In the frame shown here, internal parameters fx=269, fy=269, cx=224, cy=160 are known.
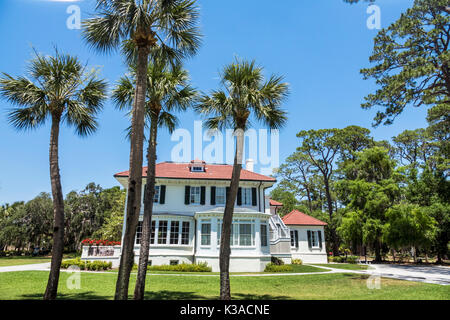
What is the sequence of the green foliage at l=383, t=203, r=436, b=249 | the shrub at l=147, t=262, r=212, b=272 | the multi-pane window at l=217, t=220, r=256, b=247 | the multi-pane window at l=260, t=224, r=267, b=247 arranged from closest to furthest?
the shrub at l=147, t=262, r=212, b=272
the multi-pane window at l=217, t=220, r=256, b=247
the multi-pane window at l=260, t=224, r=267, b=247
the green foliage at l=383, t=203, r=436, b=249

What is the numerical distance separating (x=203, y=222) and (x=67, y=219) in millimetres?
32734

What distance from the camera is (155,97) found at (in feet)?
35.6

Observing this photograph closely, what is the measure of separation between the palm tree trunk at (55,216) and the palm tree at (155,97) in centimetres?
265

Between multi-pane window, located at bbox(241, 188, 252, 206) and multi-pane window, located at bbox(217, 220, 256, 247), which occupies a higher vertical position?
multi-pane window, located at bbox(241, 188, 252, 206)

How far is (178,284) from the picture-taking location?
1347cm

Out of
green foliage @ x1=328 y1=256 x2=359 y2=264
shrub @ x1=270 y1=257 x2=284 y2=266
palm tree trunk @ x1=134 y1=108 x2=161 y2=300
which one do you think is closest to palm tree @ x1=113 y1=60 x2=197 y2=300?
palm tree trunk @ x1=134 y1=108 x2=161 y2=300

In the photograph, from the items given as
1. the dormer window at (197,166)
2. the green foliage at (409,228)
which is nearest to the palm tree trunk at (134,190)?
the dormer window at (197,166)

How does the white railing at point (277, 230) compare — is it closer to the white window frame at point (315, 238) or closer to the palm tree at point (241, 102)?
the white window frame at point (315, 238)

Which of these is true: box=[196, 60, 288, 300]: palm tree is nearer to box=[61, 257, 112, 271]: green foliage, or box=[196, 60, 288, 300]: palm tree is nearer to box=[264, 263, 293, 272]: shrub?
box=[264, 263, 293, 272]: shrub

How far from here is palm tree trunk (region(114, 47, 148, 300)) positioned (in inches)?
273

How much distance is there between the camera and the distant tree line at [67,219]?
4047 centimetres

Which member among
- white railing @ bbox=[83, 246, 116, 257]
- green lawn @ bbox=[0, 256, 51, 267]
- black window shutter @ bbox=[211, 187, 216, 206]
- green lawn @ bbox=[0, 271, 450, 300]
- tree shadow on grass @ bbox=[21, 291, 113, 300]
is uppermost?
black window shutter @ bbox=[211, 187, 216, 206]

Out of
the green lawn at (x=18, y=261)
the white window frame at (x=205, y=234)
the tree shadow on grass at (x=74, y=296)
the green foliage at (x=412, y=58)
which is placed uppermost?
the green foliage at (x=412, y=58)
